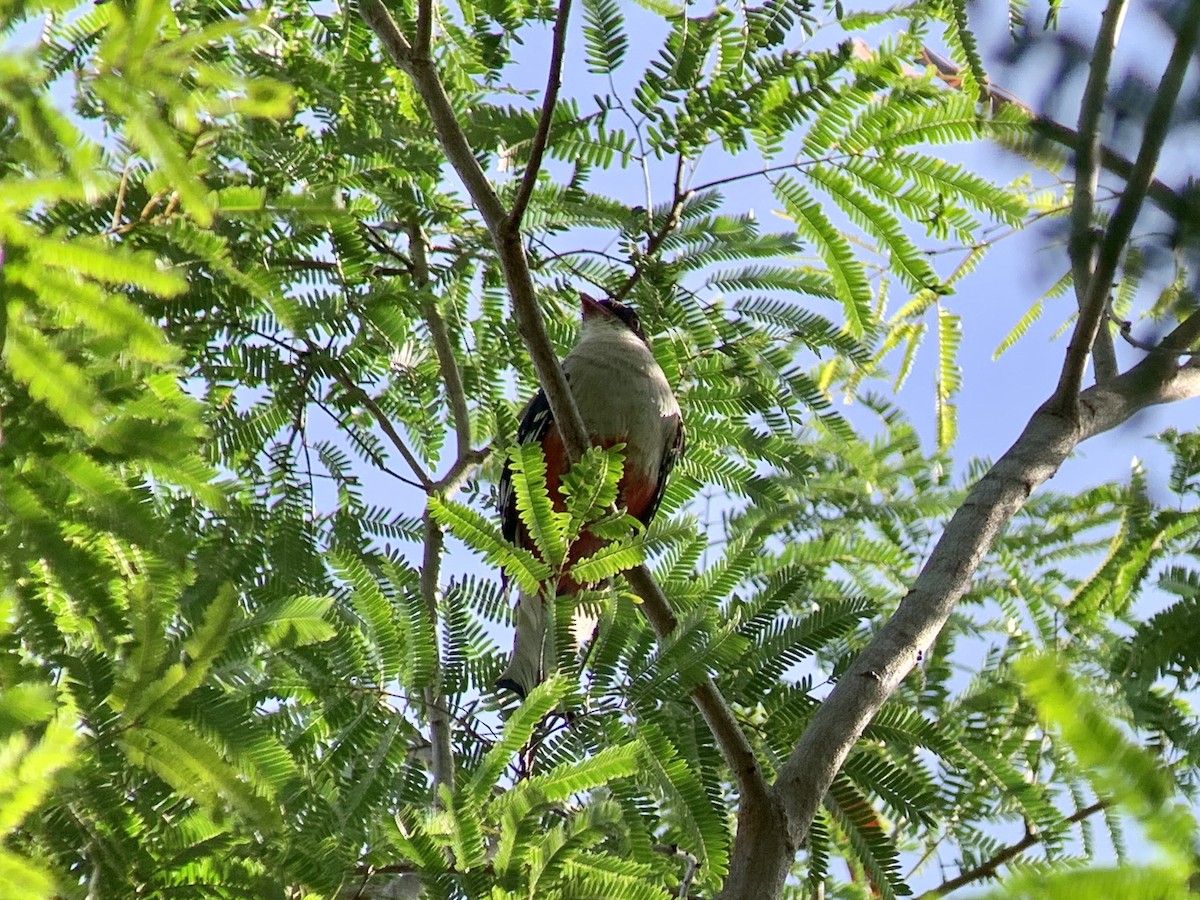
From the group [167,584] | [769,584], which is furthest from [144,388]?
[769,584]

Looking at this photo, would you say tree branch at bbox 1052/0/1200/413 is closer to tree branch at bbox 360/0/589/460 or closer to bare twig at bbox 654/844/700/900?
tree branch at bbox 360/0/589/460

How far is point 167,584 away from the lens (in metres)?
2.11

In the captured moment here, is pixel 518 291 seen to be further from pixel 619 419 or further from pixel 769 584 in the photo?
pixel 619 419

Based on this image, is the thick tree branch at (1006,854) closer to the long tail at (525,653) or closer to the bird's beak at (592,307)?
the long tail at (525,653)

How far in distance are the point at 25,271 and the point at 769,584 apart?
2183 millimetres

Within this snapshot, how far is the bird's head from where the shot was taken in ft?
17.9

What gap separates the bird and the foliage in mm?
227

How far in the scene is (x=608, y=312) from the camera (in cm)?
565

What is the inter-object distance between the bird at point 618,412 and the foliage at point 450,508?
0.23 metres

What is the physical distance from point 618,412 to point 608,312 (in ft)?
1.84

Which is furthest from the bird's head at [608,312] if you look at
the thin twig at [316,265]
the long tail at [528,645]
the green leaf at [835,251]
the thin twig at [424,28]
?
the thin twig at [424,28]

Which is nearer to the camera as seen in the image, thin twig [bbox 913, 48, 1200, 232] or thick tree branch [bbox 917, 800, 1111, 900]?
thin twig [bbox 913, 48, 1200, 232]

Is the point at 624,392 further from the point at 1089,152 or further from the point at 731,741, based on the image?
the point at 1089,152

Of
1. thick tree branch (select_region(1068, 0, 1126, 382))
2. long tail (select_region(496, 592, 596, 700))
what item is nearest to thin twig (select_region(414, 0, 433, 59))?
long tail (select_region(496, 592, 596, 700))
